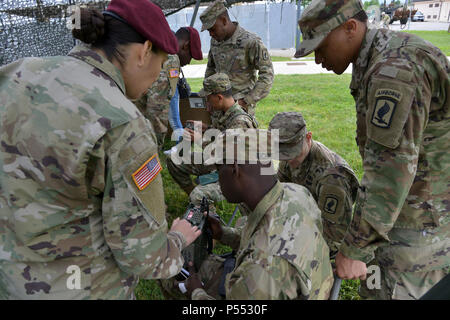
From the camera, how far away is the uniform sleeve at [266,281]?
1415 mm

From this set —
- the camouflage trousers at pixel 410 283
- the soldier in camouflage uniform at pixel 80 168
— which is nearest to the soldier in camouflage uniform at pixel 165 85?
the soldier in camouflage uniform at pixel 80 168

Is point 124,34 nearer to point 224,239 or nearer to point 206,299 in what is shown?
point 206,299

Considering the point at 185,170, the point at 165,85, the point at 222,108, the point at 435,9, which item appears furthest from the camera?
the point at 435,9

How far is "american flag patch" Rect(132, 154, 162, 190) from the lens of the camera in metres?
1.27

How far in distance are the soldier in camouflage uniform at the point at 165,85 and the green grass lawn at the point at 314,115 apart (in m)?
1.00

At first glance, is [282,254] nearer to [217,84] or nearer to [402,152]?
[402,152]

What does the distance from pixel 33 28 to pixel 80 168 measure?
102 inches

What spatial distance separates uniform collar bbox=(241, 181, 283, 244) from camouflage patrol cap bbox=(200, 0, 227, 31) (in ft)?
11.2

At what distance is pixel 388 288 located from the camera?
1.90 metres

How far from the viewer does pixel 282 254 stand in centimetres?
148

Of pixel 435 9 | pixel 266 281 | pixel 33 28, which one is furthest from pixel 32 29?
pixel 435 9

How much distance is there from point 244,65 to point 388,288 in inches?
144

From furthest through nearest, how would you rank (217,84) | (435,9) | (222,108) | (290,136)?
(435,9), (222,108), (217,84), (290,136)

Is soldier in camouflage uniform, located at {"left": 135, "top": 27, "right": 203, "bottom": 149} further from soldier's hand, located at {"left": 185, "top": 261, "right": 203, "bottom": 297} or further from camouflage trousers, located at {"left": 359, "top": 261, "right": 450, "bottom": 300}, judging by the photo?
camouflage trousers, located at {"left": 359, "top": 261, "right": 450, "bottom": 300}
